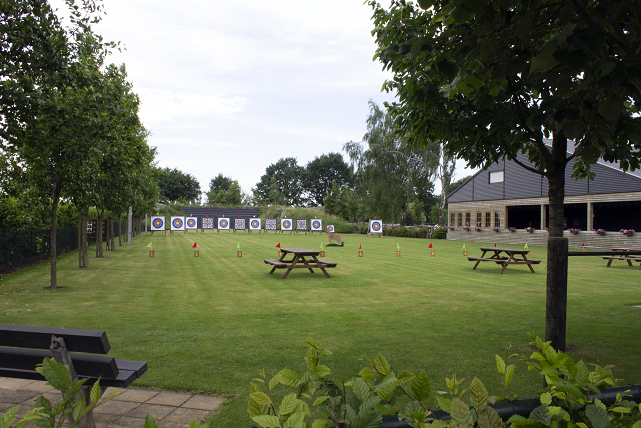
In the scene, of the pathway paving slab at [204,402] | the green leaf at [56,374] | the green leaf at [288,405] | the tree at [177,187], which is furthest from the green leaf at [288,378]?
the tree at [177,187]

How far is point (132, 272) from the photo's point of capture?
12727mm

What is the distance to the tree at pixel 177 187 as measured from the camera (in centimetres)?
7744

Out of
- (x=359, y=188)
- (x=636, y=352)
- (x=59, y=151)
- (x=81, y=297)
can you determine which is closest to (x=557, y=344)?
(x=636, y=352)

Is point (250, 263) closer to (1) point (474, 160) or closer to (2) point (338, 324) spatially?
(2) point (338, 324)

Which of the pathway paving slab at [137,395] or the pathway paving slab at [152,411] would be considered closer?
the pathway paving slab at [152,411]

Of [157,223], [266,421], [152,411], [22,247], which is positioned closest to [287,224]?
[157,223]

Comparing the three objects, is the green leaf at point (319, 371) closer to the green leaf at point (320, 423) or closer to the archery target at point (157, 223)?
the green leaf at point (320, 423)

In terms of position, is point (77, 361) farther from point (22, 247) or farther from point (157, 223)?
point (157, 223)

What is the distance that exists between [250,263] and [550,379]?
1460 centimetres

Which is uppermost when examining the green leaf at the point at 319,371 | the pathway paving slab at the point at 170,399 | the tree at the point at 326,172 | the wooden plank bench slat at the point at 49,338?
the tree at the point at 326,172

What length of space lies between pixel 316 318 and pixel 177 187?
76.0 metres

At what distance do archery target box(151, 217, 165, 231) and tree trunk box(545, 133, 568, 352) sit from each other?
127ft

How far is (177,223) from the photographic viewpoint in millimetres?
41969

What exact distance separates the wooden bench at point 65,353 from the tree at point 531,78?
2.71m
